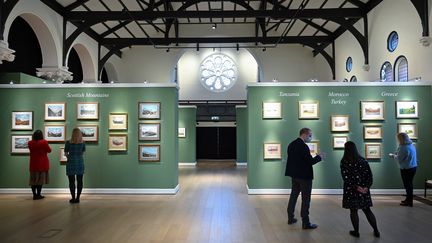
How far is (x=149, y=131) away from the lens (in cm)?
908

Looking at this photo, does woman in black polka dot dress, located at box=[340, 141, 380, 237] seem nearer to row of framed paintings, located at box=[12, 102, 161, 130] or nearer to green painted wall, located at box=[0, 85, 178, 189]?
green painted wall, located at box=[0, 85, 178, 189]

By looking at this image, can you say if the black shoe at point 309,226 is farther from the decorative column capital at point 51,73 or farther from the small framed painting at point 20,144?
the decorative column capital at point 51,73

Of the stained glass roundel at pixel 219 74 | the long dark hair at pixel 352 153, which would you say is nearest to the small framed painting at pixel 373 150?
the long dark hair at pixel 352 153

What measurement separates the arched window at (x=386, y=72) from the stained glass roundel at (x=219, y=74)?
1309cm

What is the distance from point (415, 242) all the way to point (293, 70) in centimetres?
1753

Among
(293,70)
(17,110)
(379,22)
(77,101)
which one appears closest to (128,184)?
(77,101)

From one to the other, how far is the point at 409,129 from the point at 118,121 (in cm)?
713

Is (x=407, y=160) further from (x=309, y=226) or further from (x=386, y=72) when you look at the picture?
(x=386, y=72)

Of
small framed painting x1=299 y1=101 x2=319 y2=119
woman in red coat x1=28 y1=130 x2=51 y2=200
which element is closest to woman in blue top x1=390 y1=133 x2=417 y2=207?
small framed painting x1=299 y1=101 x2=319 y2=119

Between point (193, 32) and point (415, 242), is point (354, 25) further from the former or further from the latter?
point (415, 242)

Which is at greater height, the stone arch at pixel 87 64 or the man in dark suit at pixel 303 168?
the stone arch at pixel 87 64

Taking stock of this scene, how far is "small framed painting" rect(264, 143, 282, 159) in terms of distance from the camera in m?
9.04

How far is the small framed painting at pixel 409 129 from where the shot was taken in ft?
29.3

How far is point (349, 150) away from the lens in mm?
4891
